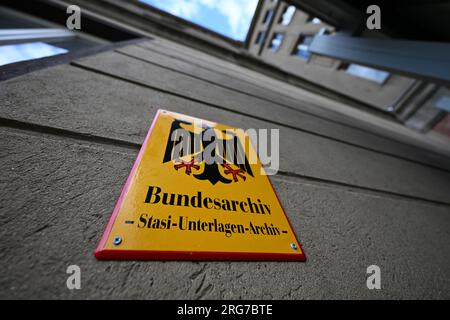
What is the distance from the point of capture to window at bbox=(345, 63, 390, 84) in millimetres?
5677

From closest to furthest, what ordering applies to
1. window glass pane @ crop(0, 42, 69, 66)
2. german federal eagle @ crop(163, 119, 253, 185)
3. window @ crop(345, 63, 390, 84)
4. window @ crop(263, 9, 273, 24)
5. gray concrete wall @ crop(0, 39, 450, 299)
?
1. gray concrete wall @ crop(0, 39, 450, 299)
2. german federal eagle @ crop(163, 119, 253, 185)
3. window glass pane @ crop(0, 42, 69, 66)
4. window @ crop(345, 63, 390, 84)
5. window @ crop(263, 9, 273, 24)

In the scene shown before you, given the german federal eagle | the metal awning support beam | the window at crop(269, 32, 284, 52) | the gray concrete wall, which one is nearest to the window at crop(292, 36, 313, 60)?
the window at crop(269, 32, 284, 52)

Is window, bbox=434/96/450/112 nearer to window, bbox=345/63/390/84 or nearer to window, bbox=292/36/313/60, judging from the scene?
window, bbox=345/63/390/84

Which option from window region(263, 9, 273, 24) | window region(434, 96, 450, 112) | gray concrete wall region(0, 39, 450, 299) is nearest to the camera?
gray concrete wall region(0, 39, 450, 299)

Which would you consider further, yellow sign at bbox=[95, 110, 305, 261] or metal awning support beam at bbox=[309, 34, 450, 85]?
metal awning support beam at bbox=[309, 34, 450, 85]

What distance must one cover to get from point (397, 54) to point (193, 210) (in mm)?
2297

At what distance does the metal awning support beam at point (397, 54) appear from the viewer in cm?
130

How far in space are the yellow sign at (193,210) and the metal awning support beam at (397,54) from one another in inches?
65.1

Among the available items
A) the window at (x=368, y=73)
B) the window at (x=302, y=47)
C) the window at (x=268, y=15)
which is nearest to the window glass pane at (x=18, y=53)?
the window at (x=368, y=73)

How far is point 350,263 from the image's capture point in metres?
0.57

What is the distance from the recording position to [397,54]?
5.39 feet

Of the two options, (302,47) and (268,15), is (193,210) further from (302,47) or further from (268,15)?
(268,15)

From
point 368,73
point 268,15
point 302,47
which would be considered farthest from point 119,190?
point 268,15

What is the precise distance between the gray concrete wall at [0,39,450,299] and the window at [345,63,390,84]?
6224 millimetres
